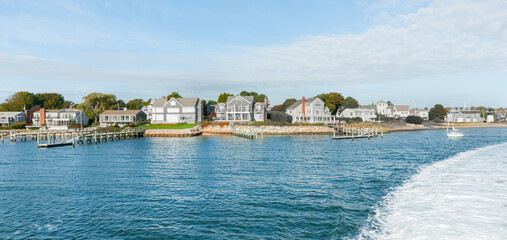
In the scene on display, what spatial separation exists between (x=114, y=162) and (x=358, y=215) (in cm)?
2629

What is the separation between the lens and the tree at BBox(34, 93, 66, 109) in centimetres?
11984

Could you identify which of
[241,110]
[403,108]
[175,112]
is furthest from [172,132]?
[403,108]

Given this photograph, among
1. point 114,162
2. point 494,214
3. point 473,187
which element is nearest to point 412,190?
point 473,187

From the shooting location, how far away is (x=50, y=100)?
404ft

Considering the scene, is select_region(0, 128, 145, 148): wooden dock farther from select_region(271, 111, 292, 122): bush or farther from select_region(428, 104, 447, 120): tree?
select_region(428, 104, 447, 120): tree

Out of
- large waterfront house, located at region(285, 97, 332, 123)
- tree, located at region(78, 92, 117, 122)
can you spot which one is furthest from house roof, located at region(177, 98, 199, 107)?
tree, located at region(78, 92, 117, 122)

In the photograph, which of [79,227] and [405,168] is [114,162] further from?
[405,168]

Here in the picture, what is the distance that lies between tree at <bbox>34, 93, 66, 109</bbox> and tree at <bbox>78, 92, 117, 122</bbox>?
23.4 meters

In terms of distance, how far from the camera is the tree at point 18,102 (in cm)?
11162

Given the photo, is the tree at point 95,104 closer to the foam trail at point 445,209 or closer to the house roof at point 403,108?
the foam trail at point 445,209

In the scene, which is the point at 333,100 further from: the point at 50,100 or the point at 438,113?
the point at 50,100

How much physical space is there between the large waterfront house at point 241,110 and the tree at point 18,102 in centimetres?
7789

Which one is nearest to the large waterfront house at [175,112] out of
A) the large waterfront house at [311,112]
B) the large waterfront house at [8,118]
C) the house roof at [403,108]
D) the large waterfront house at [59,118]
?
the large waterfront house at [59,118]

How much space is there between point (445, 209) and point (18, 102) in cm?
13986
